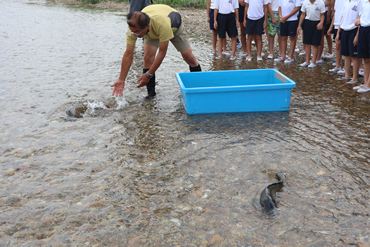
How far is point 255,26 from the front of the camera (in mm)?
8062

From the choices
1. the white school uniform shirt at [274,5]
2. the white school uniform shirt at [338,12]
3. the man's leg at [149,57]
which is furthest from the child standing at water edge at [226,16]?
the man's leg at [149,57]

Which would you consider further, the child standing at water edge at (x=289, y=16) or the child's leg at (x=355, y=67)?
the child standing at water edge at (x=289, y=16)

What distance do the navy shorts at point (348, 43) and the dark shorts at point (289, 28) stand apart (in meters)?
1.56

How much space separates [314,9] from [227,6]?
2059 mm

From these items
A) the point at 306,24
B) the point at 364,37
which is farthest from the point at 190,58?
the point at 306,24

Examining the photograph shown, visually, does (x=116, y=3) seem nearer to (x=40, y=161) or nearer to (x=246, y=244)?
(x=40, y=161)

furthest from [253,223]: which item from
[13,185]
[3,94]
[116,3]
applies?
[116,3]

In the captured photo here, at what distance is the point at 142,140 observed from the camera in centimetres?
439

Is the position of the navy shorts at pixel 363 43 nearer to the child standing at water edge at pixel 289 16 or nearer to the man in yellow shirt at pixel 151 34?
the child standing at water edge at pixel 289 16

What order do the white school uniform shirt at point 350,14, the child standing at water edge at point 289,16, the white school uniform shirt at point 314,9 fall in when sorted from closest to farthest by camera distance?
the white school uniform shirt at point 350,14 → the white school uniform shirt at point 314,9 → the child standing at water edge at point 289,16

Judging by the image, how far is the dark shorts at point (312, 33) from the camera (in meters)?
7.27

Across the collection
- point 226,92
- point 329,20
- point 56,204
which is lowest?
point 56,204

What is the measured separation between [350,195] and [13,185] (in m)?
3.42

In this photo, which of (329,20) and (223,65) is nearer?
(329,20)
